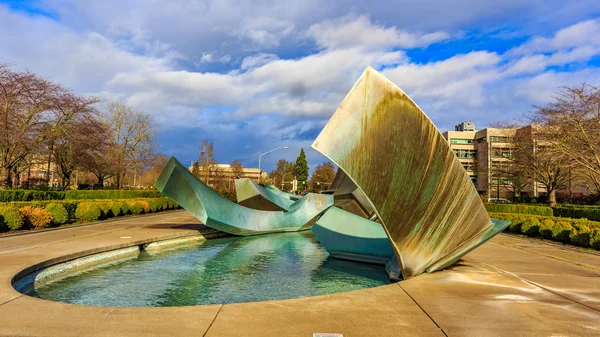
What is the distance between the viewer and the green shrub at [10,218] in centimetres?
1330

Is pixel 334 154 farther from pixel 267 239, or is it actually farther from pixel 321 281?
pixel 267 239

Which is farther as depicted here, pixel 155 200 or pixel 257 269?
pixel 155 200

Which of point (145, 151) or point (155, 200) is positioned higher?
point (145, 151)

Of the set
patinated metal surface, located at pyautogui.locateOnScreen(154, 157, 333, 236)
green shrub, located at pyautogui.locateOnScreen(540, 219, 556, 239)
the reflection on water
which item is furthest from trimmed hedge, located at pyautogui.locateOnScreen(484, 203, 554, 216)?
the reflection on water

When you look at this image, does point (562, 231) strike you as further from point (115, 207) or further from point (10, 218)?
point (115, 207)

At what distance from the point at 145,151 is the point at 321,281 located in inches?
1784

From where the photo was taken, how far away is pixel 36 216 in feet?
48.2

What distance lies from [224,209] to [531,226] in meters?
12.7

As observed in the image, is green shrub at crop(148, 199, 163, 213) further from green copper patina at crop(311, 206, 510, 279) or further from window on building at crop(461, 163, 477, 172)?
window on building at crop(461, 163, 477, 172)

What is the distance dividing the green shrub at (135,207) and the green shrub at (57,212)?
7615 mm

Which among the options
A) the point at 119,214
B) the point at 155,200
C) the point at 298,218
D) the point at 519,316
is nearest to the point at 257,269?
the point at 519,316

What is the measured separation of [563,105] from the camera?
24875 mm

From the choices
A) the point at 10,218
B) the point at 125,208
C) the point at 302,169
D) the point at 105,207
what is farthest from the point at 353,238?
the point at 302,169

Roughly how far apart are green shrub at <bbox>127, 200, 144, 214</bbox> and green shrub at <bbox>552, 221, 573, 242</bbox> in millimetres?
21610
